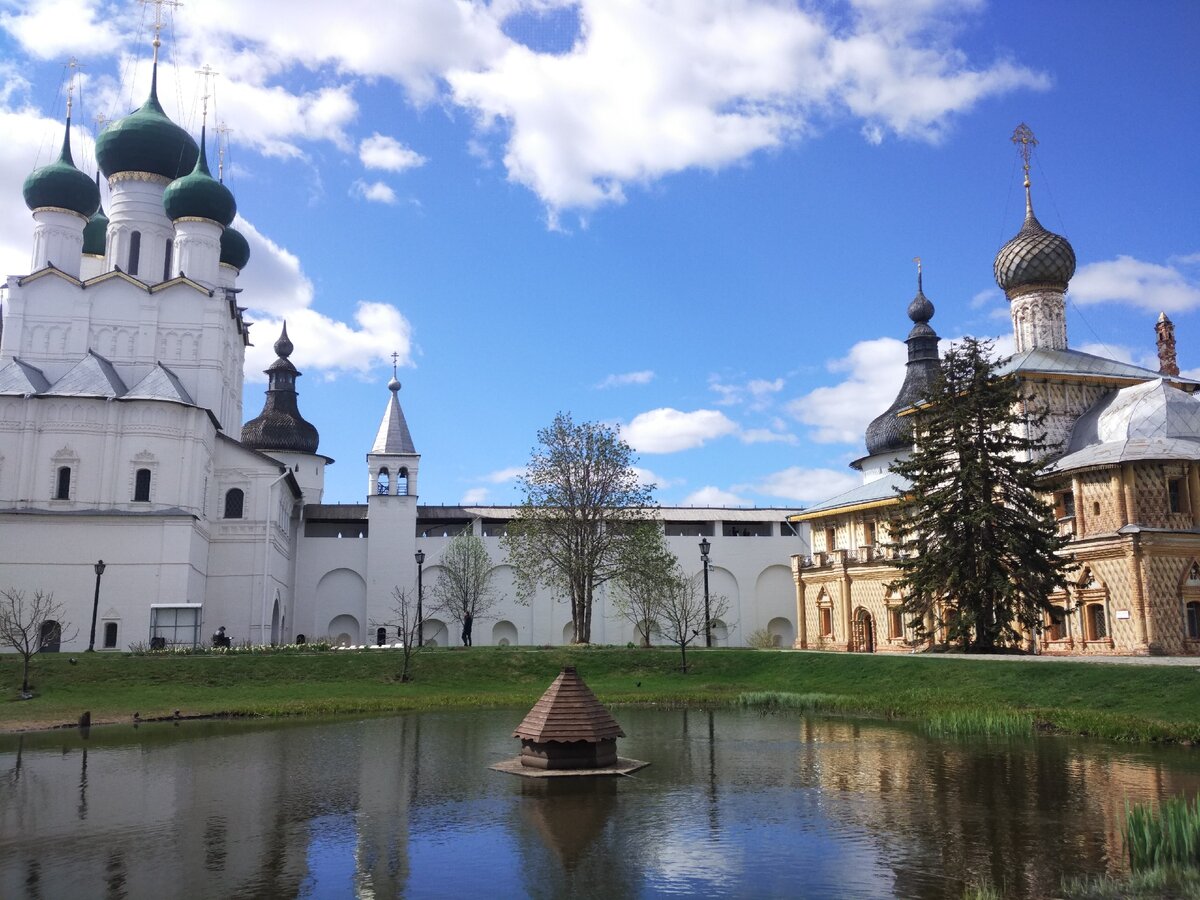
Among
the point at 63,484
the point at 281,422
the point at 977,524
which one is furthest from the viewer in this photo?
the point at 281,422

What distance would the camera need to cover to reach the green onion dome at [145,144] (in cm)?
4059

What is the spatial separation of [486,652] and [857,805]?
66.4ft

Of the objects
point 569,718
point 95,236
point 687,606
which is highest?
point 95,236

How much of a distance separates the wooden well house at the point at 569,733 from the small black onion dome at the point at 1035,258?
27967mm

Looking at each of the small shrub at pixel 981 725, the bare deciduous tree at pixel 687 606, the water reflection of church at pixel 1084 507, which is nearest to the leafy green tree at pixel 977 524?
the water reflection of church at pixel 1084 507

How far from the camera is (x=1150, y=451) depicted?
2727cm

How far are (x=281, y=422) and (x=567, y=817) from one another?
43.9 m

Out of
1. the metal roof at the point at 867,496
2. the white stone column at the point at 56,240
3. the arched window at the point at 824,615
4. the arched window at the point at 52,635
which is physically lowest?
the arched window at the point at 52,635

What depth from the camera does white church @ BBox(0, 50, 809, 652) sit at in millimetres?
34844

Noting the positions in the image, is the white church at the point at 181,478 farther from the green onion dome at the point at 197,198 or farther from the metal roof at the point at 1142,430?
the metal roof at the point at 1142,430

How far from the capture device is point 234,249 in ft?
149

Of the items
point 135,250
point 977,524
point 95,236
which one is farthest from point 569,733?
point 95,236

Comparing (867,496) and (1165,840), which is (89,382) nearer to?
(867,496)

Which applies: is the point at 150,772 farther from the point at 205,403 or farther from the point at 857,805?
the point at 205,403
